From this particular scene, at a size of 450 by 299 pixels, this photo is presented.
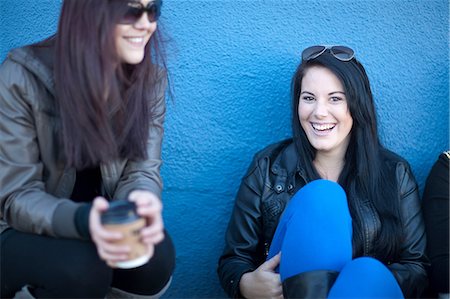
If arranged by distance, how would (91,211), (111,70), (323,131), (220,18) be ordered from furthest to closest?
1. (220,18)
2. (323,131)
3. (111,70)
4. (91,211)

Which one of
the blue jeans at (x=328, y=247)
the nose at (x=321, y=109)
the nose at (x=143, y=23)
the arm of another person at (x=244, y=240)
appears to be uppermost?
the nose at (x=143, y=23)

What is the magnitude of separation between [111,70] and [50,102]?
0.77 feet

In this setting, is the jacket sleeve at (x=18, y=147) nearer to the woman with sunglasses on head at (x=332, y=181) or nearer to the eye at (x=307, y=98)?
the woman with sunglasses on head at (x=332, y=181)

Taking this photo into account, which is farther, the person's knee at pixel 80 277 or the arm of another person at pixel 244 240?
the arm of another person at pixel 244 240

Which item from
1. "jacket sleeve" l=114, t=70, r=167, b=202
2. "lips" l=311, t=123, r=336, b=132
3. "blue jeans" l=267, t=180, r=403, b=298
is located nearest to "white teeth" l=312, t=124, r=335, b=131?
"lips" l=311, t=123, r=336, b=132

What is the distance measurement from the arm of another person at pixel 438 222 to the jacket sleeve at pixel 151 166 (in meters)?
1.06

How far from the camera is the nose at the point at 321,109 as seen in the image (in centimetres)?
246

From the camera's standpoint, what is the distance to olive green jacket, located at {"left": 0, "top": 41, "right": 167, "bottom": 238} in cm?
192

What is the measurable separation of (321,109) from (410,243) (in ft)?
2.00

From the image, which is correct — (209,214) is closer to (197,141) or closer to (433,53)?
(197,141)

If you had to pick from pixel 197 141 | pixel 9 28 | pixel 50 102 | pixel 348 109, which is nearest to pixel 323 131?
pixel 348 109

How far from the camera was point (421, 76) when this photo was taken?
299 cm

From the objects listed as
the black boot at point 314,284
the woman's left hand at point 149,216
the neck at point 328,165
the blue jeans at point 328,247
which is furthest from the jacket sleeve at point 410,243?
the woman's left hand at point 149,216

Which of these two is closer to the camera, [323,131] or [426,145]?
[323,131]
